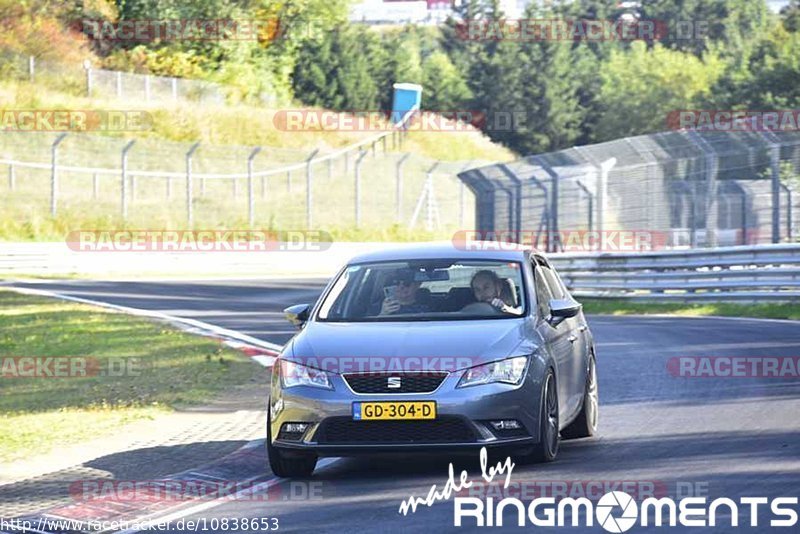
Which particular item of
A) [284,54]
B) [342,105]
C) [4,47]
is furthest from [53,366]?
[342,105]

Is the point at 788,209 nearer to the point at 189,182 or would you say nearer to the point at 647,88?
the point at 189,182

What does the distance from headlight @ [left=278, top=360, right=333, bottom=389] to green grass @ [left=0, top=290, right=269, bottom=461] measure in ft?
8.94

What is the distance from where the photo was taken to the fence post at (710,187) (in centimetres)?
2575

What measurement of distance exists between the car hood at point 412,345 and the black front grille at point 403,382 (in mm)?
40

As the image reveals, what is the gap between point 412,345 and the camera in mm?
8906

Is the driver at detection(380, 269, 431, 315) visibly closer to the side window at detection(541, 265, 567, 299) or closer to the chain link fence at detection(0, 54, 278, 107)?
the side window at detection(541, 265, 567, 299)

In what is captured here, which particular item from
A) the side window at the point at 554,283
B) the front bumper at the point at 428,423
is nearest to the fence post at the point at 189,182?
the side window at the point at 554,283

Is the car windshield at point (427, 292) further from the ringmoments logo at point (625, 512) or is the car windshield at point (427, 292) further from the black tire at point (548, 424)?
the ringmoments logo at point (625, 512)

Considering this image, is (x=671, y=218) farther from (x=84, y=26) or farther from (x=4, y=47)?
(x=84, y=26)

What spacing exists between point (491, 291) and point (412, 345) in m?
1.12

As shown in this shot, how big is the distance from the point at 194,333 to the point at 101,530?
12741mm

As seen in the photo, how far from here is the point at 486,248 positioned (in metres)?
10.5

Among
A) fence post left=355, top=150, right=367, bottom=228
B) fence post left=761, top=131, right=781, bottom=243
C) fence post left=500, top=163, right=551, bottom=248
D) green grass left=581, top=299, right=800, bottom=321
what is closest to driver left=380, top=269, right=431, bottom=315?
green grass left=581, top=299, right=800, bottom=321

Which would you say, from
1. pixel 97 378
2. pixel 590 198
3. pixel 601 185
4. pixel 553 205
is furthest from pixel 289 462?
pixel 553 205
